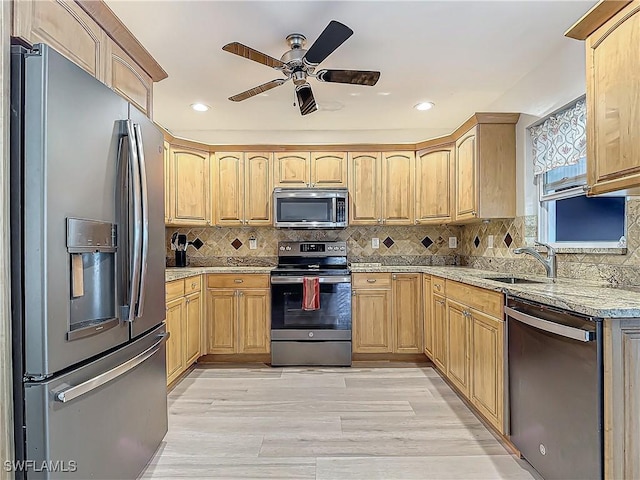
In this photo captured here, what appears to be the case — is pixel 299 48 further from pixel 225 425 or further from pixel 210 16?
pixel 225 425

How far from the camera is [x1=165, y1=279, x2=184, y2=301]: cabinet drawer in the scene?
2.80m

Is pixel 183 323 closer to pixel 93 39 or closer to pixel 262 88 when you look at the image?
pixel 262 88

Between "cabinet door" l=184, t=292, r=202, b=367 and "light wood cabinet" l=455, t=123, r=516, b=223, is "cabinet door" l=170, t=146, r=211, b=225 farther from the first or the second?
"light wood cabinet" l=455, t=123, r=516, b=223

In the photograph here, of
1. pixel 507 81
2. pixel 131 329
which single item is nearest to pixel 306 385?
pixel 131 329

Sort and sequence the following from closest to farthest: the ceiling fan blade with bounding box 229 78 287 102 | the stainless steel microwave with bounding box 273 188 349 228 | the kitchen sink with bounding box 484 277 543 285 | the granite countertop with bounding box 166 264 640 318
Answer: the granite countertop with bounding box 166 264 640 318 → the ceiling fan blade with bounding box 229 78 287 102 → the kitchen sink with bounding box 484 277 543 285 → the stainless steel microwave with bounding box 273 188 349 228

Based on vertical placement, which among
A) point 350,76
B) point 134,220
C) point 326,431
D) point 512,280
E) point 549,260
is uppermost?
point 350,76

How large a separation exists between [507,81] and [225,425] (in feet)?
10.8

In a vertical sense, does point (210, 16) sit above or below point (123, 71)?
above

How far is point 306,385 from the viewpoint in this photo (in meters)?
3.13

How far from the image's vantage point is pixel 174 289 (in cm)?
293

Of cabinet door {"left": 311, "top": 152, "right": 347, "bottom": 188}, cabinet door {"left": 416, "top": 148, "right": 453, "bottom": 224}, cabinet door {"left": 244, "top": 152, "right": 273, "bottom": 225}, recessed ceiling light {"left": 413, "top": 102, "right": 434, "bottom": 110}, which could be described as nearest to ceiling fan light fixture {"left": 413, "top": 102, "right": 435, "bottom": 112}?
recessed ceiling light {"left": 413, "top": 102, "right": 434, "bottom": 110}

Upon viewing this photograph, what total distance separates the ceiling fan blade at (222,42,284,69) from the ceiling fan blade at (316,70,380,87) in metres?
0.28

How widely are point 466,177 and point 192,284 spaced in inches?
101

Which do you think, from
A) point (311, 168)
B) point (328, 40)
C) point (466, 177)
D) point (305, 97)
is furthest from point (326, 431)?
point (311, 168)
